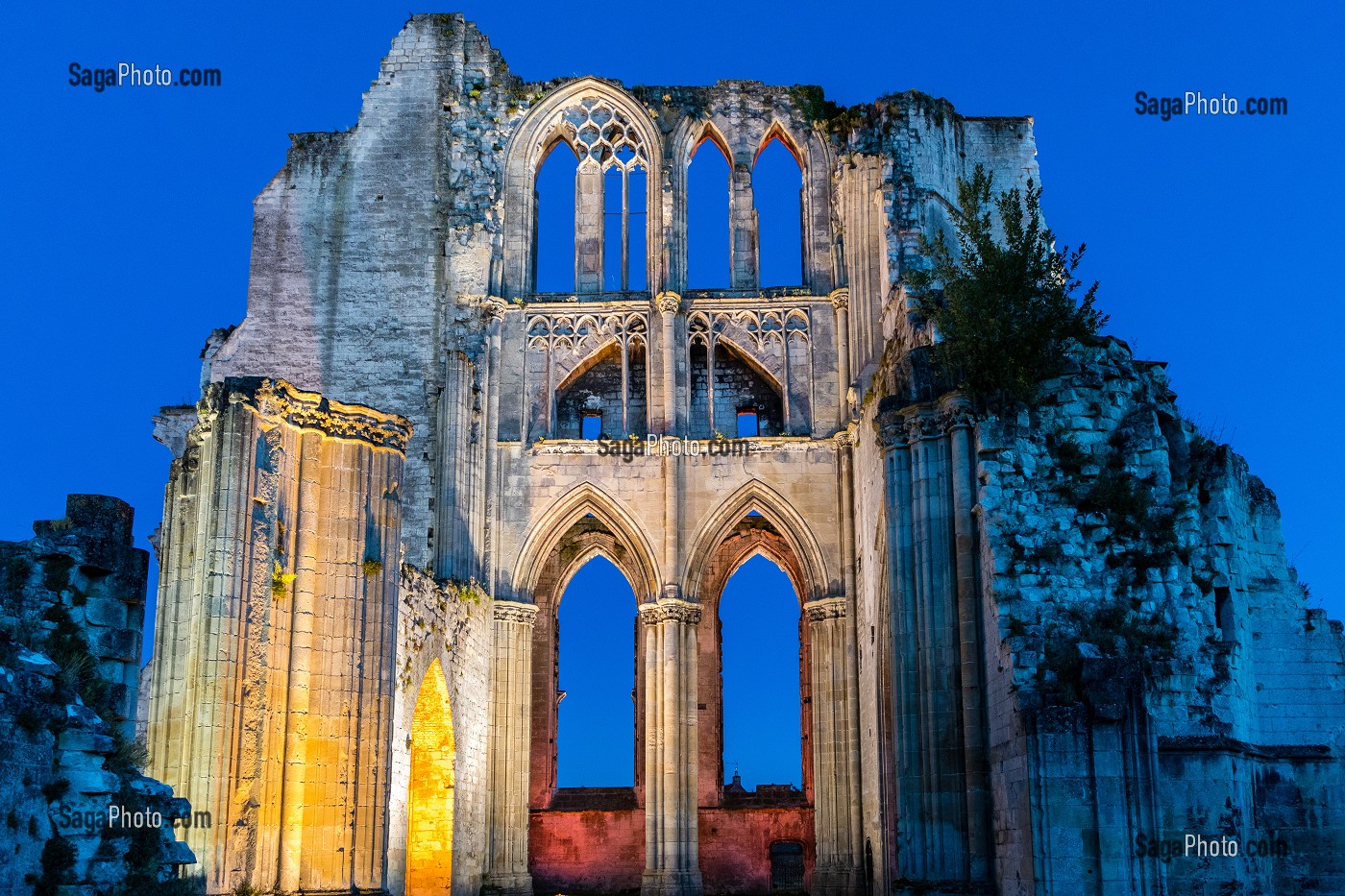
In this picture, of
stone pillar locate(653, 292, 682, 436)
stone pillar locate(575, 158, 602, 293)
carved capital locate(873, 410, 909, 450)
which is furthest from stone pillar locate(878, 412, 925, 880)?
stone pillar locate(575, 158, 602, 293)

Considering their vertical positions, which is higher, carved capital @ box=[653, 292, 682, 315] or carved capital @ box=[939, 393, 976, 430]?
carved capital @ box=[653, 292, 682, 315]

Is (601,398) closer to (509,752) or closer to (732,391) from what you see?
(732,391)

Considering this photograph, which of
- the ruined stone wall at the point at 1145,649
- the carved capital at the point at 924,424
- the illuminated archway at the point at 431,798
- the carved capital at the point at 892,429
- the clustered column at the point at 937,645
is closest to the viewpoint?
the ruined stone wall at the point at 1145,649

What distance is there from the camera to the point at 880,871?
17.5 meters

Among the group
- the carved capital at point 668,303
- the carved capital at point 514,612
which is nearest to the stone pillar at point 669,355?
the carved capital at point 668,303

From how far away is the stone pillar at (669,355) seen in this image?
21.1 meters

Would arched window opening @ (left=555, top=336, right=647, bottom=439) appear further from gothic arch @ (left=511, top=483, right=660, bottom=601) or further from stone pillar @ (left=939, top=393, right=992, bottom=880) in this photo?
stone pillar @ (left=939, top=393, right=992, bottom=880)

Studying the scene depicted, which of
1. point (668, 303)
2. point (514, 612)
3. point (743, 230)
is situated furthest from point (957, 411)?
point (743, 230)

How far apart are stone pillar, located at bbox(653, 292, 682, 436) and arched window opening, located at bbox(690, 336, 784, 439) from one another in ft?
2.10

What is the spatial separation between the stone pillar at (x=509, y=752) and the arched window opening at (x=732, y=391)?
13.9ft

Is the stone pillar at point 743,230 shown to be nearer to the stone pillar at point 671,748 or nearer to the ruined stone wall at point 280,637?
the stone pillar at point 671,748

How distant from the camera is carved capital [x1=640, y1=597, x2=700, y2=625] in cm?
2044

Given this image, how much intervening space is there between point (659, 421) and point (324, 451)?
30.6ft

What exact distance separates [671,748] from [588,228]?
8.31 metres
